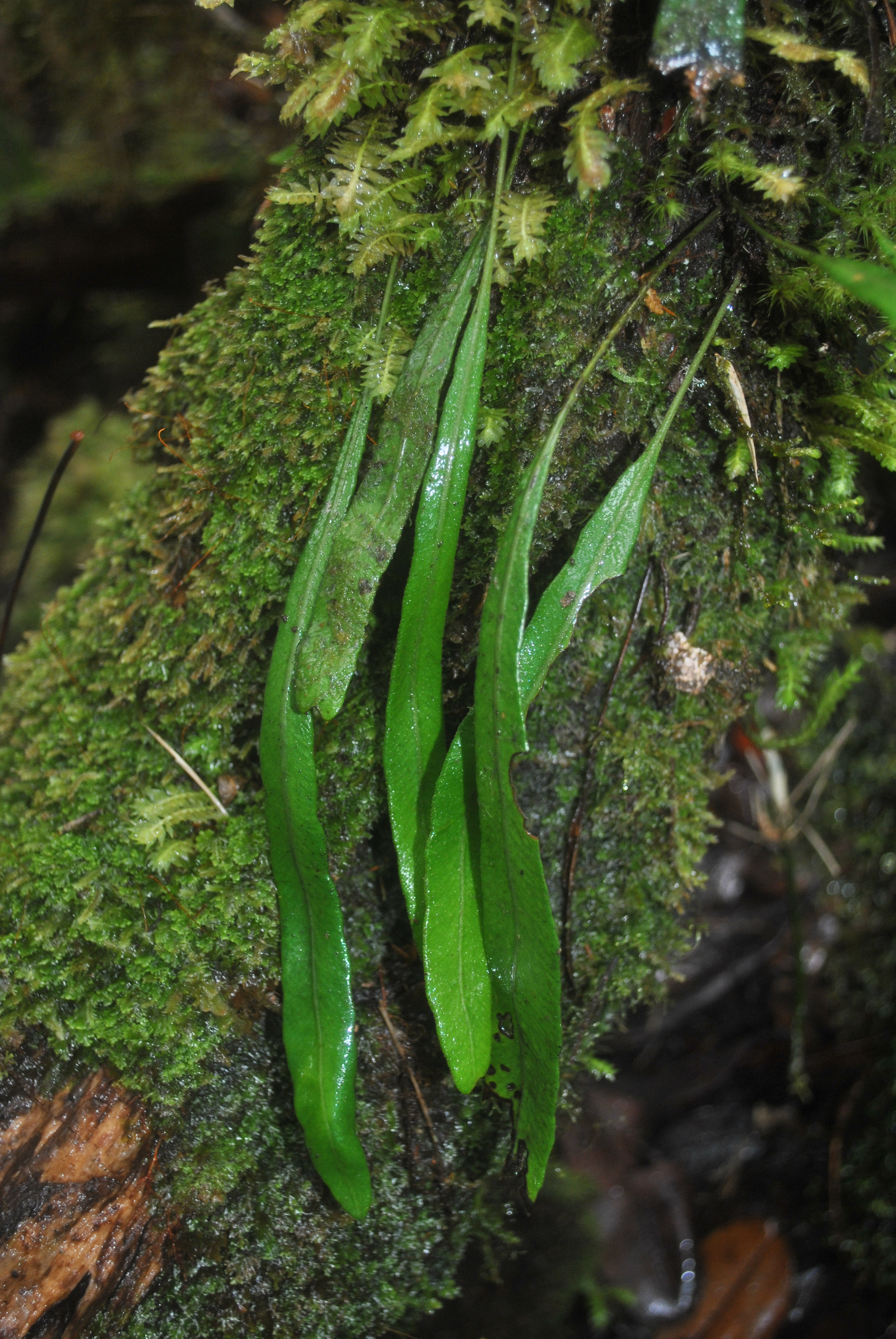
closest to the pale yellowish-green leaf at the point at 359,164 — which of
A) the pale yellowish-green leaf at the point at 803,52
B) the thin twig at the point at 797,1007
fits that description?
the pale yellowish-green leaf at the point at 803,52

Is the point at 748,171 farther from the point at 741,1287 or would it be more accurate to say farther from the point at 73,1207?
the point at 741,1287

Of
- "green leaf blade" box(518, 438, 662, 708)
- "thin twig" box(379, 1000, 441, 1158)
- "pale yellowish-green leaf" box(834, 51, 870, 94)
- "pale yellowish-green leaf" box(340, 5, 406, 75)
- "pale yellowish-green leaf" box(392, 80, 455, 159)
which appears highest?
"pale yellowish-green leaf" box(340, 5, 406, 75)

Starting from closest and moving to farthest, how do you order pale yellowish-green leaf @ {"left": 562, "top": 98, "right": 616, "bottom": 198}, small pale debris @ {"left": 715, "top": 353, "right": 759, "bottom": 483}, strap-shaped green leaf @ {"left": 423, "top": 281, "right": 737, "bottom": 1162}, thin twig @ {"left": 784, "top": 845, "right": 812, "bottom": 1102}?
pale yellowish-green leaf @ {"left": 562, "top": 98, "right": 616, "bottom": 198} < strap-shaped green leaf @ {"left": 423, "top": 281, "right": 737, "bottom": 1162} < small pale debris @ {"left": 715, "top": 353, "right": 759, "bottom": 483} < thin twig @ {"left": 784, "top": 845, "right": 812, "bottom": 1102}

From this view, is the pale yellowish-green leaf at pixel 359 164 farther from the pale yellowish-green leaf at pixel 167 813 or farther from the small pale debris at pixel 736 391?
the pale yellowish-green leaf at pixel 167 813

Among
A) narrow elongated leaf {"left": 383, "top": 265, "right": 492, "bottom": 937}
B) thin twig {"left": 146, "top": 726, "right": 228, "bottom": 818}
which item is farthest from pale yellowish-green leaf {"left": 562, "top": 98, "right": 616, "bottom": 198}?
thin twig {"left": 146, "top": 726, "right": 228, "bottom": 818}

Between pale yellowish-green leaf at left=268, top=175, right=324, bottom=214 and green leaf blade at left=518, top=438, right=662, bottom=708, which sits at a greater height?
pale yellowish-green leaf at left=268, top=175, right=324, bottom=214

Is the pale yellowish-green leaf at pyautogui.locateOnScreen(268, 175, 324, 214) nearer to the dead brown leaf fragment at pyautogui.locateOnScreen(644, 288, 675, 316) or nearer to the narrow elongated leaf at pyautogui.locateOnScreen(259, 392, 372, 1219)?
the narrow elongated leaf at pyautogui.locateOnScreen(259, 392, 372, 1219)
